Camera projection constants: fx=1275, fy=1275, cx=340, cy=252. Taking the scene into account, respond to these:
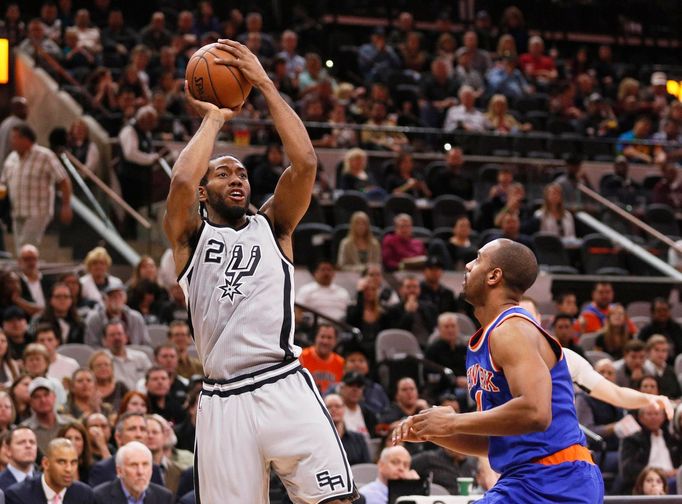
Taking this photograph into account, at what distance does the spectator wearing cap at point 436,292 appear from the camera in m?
13.7

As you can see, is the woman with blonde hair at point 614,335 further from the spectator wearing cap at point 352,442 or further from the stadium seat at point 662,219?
the spectator wearing cap at point 352,442

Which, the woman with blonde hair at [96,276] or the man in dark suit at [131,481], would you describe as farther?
the woman with blonde hair at [96,276]

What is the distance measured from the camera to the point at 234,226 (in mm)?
5613

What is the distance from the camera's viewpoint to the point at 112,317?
11.7m

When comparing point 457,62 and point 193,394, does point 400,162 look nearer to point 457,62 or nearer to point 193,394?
point 457,62

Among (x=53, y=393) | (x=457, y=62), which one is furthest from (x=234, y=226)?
(x=457, y=62)

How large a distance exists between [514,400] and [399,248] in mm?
10207

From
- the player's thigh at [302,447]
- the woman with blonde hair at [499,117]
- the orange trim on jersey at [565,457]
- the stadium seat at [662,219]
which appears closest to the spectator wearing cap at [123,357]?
the player's thigh at [302,447]

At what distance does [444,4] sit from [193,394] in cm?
1525

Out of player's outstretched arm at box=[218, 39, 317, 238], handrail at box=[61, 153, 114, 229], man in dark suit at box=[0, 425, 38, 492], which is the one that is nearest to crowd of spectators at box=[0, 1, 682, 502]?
man in dark suit at box=[0, 425, 38, 492]

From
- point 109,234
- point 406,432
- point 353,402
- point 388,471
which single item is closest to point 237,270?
point 406,432

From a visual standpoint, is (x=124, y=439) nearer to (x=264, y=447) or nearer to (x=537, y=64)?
(x=264, y=447)

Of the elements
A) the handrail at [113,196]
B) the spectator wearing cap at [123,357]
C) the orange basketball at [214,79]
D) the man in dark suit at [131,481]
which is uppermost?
the orange basketball at [214,79]

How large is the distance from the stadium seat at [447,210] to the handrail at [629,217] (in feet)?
5.69
